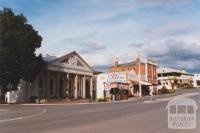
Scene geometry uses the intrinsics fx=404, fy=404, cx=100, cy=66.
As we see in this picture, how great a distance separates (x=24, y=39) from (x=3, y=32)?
2867mm

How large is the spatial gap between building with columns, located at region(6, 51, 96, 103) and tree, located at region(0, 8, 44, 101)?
523 cm

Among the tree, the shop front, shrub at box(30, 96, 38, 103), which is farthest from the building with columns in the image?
the tree

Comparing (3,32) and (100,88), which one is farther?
(100,88)

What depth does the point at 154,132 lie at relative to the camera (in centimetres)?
1564

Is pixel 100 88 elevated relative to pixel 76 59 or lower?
lower

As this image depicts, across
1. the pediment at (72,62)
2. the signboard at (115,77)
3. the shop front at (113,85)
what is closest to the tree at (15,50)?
the pediment at (72,62)

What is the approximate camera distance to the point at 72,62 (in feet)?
227

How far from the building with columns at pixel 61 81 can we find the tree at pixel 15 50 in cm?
523

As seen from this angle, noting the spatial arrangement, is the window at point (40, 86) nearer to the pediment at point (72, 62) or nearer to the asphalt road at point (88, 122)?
the pediment at point (72, 62)

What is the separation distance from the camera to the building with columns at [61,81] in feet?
199

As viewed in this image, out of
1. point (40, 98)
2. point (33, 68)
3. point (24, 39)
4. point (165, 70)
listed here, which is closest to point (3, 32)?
point (24, 39)

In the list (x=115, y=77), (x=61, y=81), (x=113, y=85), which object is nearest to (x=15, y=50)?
(x=61, y=81)

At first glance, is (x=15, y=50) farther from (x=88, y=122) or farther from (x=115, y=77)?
(x=88, y=122)

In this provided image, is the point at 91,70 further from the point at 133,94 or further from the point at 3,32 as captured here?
the point at 3,32
